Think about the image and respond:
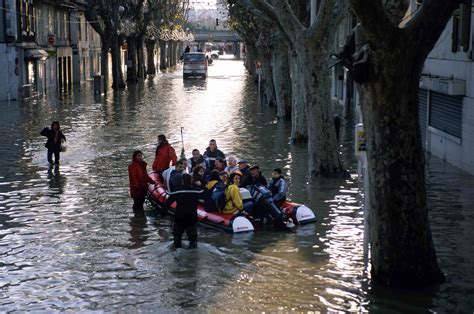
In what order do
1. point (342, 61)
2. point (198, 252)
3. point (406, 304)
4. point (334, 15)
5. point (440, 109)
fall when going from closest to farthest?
point (406, 304), point (342, 61), point (198, 252), point (334, 15), point (440, 109)

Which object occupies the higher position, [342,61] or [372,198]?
[342,61]

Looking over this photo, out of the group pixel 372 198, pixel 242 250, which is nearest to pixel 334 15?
pixel 242 250

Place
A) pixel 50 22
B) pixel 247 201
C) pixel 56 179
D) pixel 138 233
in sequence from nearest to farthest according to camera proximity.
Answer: pixel 138 233
pixel 247 201
pixel 56 179
pixel 50 22

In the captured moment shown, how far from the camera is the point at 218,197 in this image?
15.2 metres

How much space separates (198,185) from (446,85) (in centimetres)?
966

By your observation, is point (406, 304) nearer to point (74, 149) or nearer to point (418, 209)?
point (418, 209)

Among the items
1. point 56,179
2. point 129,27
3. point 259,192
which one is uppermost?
point 129,27

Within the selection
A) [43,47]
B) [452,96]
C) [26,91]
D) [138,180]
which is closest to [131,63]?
[43,47]

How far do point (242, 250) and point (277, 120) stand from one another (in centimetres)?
2170

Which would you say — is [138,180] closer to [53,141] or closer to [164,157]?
[164,157]

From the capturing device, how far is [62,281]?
38.6 feet

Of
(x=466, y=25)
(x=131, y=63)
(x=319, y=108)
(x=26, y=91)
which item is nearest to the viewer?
(x=319, y=108)

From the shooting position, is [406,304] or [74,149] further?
[74,149]

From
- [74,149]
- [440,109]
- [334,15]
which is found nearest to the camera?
[334,15]
